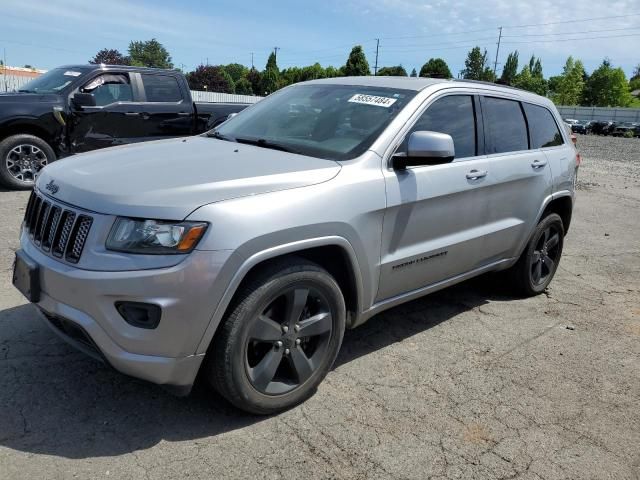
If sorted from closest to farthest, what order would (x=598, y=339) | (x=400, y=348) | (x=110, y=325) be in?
(x=110, y=325) < (x=400, y=348) < (x=598, y=339)

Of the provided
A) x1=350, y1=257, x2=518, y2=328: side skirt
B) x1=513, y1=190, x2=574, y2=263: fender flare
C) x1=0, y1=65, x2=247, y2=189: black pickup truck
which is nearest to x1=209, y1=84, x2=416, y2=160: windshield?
x1=350, y1=257, x2=518, y2=328: side skirt

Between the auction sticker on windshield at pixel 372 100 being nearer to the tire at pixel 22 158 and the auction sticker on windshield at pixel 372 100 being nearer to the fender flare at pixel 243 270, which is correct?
the fender flare at pixel 243 270

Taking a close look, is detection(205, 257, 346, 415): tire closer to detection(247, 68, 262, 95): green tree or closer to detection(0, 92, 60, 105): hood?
detection(0, 92, 60, 105): hood

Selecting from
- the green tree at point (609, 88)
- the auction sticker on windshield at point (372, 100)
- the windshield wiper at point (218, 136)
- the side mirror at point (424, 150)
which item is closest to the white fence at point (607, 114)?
the green tree at point (609, 88)

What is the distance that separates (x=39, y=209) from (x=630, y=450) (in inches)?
133

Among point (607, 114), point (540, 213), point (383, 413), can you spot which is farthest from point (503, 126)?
point (607, 114)

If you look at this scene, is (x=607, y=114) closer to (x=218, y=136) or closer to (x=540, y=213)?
(x=540, y=213)

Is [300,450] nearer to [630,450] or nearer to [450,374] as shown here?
[450,374]

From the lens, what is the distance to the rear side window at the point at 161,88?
28.9 ft

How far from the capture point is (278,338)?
2.93 metres

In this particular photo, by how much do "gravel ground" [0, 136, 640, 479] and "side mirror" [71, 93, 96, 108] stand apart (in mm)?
3978

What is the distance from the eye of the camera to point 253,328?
279 cm

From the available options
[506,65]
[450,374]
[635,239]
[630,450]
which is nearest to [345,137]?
[450,374]

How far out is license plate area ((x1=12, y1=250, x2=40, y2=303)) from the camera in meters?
2.75
